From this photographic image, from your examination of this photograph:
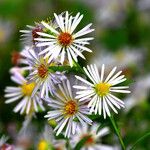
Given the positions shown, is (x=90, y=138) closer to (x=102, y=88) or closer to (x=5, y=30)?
(x=102, y=88)

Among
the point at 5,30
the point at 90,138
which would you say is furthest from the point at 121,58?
the point at 90,138

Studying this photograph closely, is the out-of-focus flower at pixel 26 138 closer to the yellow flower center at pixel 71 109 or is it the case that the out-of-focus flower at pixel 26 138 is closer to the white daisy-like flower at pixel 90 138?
the white daisy-like flower at pixel 90 138

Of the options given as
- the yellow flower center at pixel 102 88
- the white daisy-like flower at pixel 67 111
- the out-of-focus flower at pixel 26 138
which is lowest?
the out-of-focus flower at pixel 26 138

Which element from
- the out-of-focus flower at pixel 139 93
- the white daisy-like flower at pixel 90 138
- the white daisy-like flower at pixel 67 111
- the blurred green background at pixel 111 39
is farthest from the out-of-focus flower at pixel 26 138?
the white daisy-like flower at pixel 67 111

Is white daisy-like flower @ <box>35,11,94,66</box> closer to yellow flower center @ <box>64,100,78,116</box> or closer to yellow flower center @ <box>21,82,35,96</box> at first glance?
yellow flower center @ <box>64,100,78,116</box>

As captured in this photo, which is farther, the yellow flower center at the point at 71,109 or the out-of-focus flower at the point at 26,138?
the out-of-focus flower at the point at 26,138
